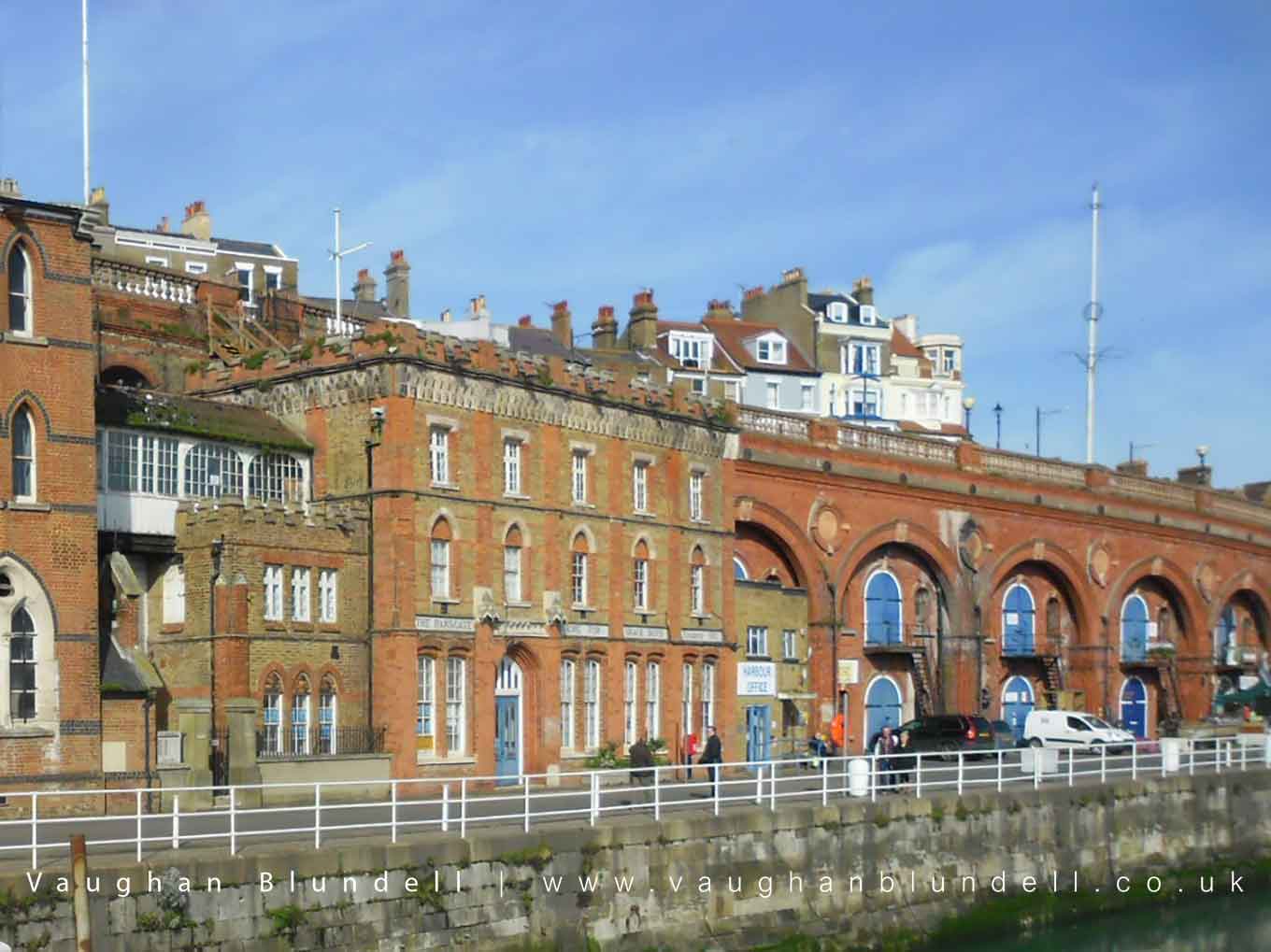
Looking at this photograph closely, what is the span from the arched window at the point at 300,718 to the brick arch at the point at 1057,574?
101 ft

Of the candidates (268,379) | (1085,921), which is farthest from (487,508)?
(1085,921)

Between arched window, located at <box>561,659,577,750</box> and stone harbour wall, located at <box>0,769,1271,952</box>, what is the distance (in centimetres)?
1232

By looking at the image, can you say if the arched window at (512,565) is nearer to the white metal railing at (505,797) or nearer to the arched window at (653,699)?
the white metal railing at (505,797)

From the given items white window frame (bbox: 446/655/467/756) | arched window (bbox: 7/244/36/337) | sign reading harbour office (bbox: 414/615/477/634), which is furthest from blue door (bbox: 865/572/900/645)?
arched window (bbox: 7/244/36/337)

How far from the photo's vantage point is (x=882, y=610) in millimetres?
63125

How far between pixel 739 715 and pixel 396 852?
2885 centimetres

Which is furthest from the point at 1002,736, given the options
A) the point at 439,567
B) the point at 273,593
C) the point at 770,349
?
the point at 770,349

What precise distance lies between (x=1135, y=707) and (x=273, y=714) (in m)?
44.2

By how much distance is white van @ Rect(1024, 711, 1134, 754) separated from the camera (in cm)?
5956

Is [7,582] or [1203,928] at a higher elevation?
[7,582]

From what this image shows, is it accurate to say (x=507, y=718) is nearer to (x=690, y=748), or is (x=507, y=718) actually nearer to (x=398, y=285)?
(x=690, y=748)

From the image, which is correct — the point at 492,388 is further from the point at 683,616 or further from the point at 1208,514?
the point at 1208,514

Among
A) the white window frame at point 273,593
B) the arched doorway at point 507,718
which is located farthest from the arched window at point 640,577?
the white window frame at point 273,593

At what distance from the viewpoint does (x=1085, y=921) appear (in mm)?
40406
